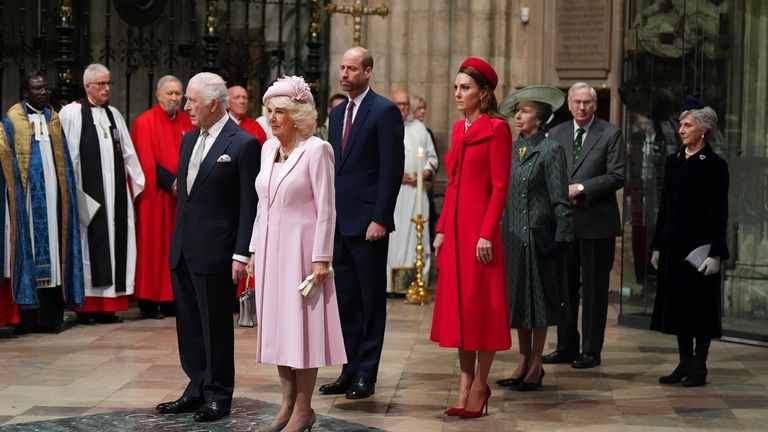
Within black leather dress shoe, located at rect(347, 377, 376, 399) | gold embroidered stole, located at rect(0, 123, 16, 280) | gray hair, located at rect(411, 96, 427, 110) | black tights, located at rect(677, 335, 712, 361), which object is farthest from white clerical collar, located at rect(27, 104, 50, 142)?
black tights, located at rect(677, 335, 712, 361)

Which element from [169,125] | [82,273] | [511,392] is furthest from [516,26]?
[511,392]

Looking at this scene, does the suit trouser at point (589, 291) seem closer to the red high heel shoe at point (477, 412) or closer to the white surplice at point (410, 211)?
the red high heel shoe at point (477, 412)

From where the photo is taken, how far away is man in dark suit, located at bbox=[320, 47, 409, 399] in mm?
7223

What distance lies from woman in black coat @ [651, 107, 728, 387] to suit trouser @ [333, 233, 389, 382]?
5.94 ft

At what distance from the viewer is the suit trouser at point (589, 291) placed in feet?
27.6

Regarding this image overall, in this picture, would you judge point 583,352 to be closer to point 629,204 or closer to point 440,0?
point 629,204

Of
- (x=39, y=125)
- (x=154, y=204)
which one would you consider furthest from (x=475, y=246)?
(x=154, y=204)

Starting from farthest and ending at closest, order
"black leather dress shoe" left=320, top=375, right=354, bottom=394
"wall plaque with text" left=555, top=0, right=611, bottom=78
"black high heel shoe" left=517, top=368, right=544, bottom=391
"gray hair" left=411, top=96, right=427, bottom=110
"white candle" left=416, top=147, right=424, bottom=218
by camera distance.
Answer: "wall plaque with text" left=555, top=0, right=611, bottom=78 → "gray hair" left=411, top=96, right=427, bottom=110 → "white candle" left=416, top=147, right=424, bottom=218 → "black high heel shoe" left=517, top=368, right=544, bottom=391 → "black leather dress shoe" left=320, top=375, right=354, bottom=394

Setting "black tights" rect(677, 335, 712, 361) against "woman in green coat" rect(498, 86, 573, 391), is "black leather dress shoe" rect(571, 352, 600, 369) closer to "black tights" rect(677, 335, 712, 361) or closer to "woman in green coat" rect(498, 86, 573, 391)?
"black tights" rect(677, 335, 712, 361)

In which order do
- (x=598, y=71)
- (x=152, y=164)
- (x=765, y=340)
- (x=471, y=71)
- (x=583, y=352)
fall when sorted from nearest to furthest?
(x=471, y=71), (x=583, y=352), (x=765, y=340), (x=152, y=164), (x=598, y=71)

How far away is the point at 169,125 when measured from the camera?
10453 millimetres

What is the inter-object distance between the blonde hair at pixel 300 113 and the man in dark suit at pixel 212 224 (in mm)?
522

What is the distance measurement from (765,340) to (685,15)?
254 cm

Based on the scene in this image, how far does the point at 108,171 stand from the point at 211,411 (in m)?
4.02
